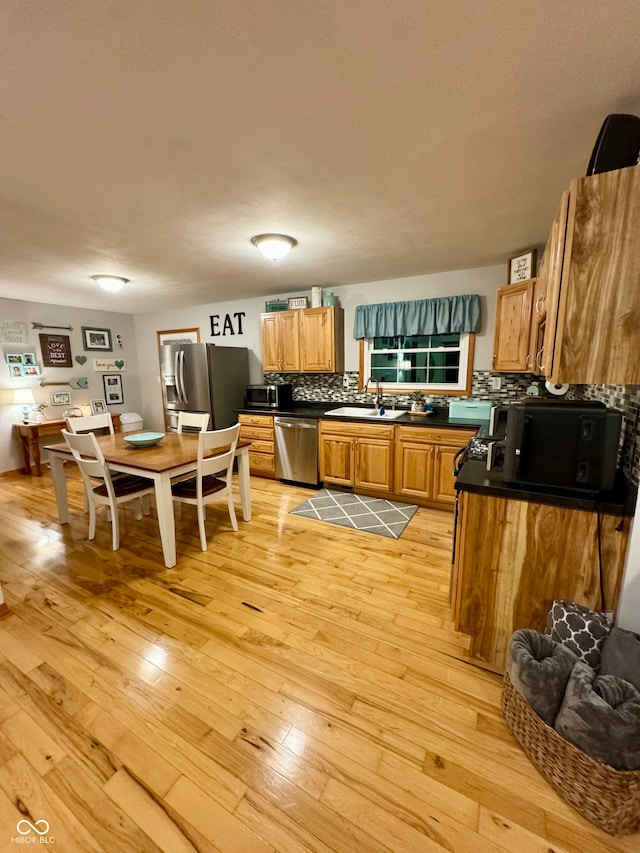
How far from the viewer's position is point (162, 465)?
232 cm

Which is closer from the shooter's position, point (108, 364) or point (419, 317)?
point (419, 317)

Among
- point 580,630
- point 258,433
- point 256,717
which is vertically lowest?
point 256,717

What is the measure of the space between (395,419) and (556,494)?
6.70ft

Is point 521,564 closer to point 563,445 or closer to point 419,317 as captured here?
point 563,445

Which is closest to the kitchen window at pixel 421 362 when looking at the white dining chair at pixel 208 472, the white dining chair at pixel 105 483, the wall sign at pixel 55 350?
the white dining chair at pixel 208 472

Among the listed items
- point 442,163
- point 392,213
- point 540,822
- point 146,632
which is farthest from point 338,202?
point 540,822

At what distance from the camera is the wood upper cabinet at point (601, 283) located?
113 centimetres

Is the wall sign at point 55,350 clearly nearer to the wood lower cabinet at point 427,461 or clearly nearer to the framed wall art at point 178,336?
the framed wall art at point 178,336

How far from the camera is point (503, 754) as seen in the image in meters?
1.27

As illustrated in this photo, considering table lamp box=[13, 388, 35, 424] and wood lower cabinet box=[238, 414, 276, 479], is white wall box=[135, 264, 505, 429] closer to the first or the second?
wood lower cabinet box=[238, 414, 276, 479]

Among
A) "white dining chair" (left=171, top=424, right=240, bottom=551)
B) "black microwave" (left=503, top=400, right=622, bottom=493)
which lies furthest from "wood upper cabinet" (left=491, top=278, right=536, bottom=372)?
"white dining chair" (left=171, top=424, right=240, bottom=551)

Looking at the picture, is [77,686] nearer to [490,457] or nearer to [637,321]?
[490,457]

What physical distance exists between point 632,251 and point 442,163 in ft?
3.16

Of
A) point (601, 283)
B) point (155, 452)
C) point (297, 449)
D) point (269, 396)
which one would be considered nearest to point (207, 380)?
point (269, 396)
